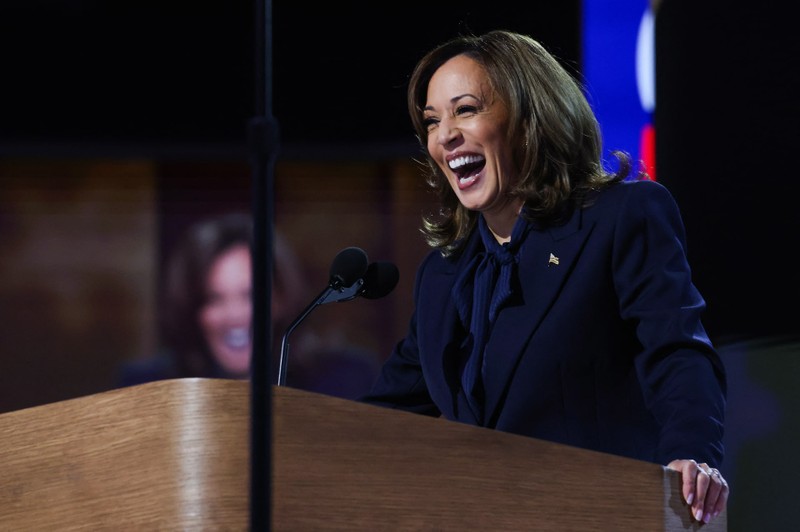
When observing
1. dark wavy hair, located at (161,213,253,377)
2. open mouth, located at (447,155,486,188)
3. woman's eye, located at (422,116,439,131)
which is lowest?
dark wavy hair, located at (161,213,253,377)

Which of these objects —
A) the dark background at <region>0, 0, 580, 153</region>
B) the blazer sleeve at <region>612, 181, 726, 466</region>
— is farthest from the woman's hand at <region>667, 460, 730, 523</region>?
the dark background at <region>0, 0, 580, 153</region>

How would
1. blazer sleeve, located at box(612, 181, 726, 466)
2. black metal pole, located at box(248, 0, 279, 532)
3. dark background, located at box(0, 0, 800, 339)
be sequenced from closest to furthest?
black metal pole, located at box(248, 0, 279, 532), blazer sleeve, located at box(612, 181, 726, 466), dark background, located at box(0, 0, 800, 339)

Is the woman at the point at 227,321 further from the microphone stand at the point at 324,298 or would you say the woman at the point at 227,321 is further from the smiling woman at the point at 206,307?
the microphone stand at the point at 324,298

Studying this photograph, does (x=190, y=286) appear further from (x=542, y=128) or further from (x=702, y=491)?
(x=702, y=491)

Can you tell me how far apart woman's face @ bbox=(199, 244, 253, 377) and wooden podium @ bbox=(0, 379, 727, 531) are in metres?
2.30

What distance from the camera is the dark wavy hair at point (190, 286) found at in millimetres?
3986

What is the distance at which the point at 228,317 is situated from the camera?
3.64 metres

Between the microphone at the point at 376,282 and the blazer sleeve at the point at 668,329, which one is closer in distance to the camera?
the blazer sleeve at the point at 668,329

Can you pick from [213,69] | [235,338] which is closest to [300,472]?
[235,338]

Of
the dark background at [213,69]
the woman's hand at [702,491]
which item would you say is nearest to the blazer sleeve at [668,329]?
the woman's hand at [702,491]

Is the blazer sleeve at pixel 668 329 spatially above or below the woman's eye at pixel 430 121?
below

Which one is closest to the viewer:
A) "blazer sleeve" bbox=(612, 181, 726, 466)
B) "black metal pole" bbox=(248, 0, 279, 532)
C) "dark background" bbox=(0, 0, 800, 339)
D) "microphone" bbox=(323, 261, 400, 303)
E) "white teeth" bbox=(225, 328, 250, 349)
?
"black metal pole" bbox=(248, 0, 279, 532)

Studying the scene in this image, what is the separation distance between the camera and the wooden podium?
1139 mm

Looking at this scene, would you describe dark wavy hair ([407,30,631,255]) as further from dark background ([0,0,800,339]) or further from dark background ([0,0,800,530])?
dark background ([0,0,800,339])
